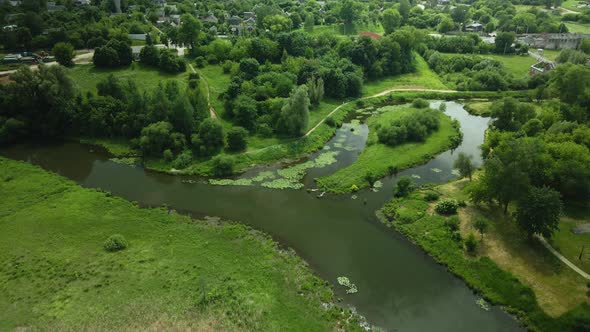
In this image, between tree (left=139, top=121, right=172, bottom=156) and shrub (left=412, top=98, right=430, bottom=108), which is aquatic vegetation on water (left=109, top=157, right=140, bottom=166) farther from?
shrub (left=412, top=98, right=430, bottom=108)

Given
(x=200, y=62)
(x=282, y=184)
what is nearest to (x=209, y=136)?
(x=282, y=184)

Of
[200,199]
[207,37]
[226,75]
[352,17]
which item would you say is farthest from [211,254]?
[352,17]

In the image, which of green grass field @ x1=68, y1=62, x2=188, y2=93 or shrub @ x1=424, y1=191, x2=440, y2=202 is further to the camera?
green grass field @ x1=68, y1=62, x2=188, y2=93

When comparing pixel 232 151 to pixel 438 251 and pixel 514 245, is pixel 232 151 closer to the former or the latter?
pixel 438 251

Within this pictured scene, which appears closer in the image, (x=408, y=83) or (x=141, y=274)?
(x=141, y=274)

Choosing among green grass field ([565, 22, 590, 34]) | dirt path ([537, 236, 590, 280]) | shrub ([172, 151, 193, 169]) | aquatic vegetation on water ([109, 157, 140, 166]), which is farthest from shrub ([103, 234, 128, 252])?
→ green grass field ([565, 22, 590, 34])

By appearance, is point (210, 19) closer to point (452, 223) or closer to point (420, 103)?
point (420, 103)

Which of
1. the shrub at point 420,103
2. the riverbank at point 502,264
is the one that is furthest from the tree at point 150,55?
the riverbank at point 502,264
